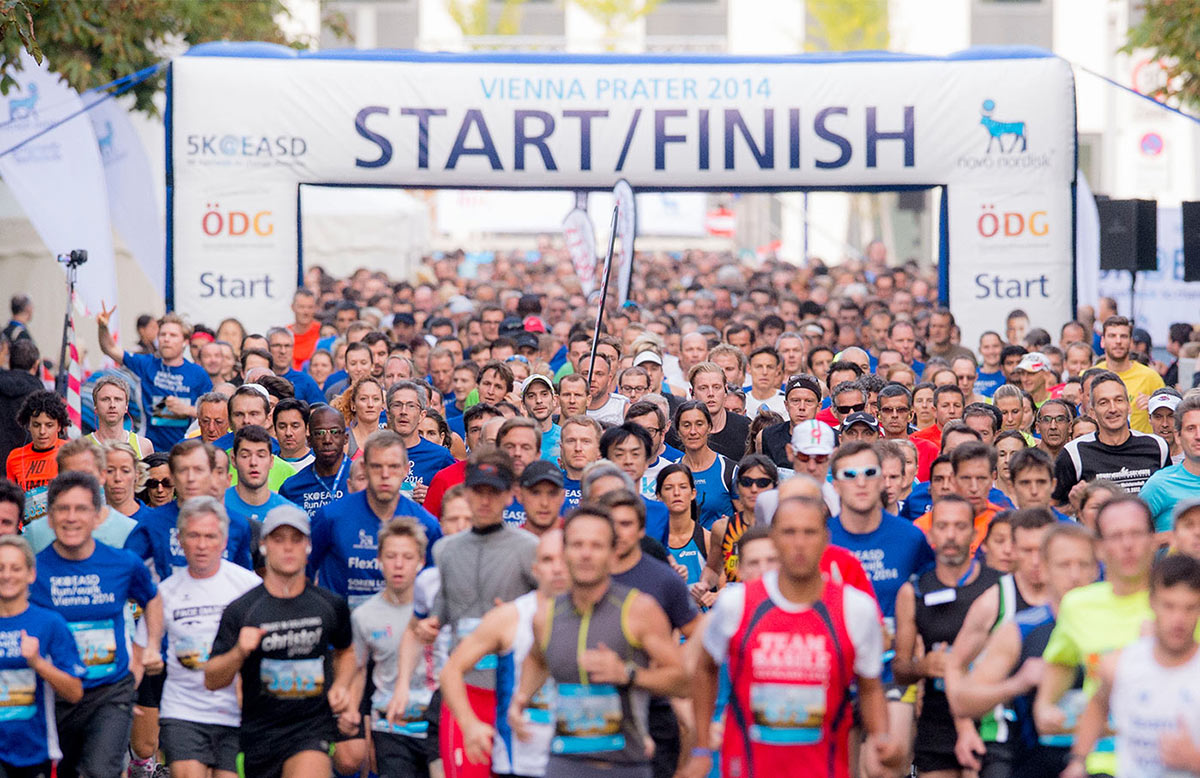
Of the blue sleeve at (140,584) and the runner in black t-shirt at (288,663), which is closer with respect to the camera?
the runner in black t-shirt at (288,663)

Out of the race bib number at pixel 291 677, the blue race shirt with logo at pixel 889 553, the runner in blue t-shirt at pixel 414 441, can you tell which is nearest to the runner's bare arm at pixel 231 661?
the race bib number at pixel 291 677

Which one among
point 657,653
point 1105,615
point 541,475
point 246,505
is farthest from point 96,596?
point 1105,615

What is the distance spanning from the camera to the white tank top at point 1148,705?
5574 mm

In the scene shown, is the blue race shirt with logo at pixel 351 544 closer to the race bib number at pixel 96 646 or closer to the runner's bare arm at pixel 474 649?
the race bib number at pixel 96 646

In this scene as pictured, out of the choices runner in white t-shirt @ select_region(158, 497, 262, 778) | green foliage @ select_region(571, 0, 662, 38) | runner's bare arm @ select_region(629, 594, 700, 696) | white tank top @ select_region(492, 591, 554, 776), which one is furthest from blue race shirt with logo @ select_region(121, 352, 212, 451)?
green foliage @ select_region(571, 0, 662, 38)

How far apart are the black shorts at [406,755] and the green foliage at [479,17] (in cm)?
4777

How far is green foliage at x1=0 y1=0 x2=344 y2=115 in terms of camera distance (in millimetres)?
16781

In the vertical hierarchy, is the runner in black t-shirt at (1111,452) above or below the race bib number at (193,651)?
above

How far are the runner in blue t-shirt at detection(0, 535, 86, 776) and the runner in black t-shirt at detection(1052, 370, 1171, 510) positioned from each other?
18.1 ft

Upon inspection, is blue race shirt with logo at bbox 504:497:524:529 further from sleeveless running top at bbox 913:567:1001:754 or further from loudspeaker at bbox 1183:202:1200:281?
loudspeaker at bbox 1183:202:1200:281

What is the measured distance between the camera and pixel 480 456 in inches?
290

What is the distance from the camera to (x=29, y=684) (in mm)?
7512

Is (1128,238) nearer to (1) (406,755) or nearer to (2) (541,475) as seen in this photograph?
(2) (541,475)

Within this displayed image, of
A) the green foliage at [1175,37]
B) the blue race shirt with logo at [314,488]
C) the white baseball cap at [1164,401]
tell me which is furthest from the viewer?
the green foliage at [1175,37]
